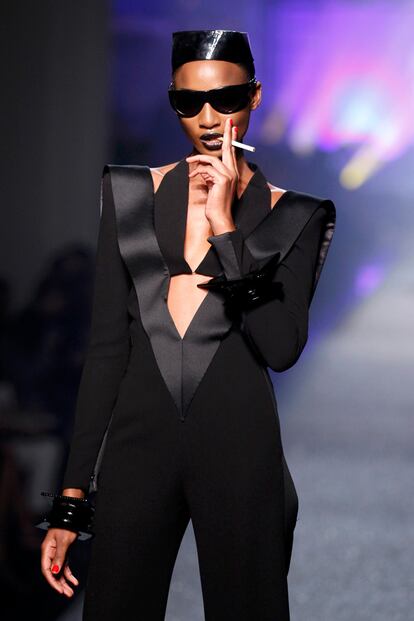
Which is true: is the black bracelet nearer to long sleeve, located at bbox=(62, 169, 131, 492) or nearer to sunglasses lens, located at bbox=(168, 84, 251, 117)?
long sleeve, located at bbox=(62, 169, 131, 492)

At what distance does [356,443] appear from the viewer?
6.21 meters

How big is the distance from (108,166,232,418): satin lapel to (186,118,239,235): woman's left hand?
106 millimetres

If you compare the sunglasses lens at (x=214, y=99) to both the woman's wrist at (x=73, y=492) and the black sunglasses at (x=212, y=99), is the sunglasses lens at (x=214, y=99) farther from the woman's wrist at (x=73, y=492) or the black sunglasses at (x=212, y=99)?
the woman's wrist at (x=73, y=492)

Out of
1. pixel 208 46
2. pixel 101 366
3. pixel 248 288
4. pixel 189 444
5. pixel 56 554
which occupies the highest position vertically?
pixel 208 46

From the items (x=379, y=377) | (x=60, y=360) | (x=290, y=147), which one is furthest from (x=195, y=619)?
(x=379, y=377)

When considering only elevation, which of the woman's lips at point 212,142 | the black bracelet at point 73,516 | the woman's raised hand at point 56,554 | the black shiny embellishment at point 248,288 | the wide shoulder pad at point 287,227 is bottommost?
the woman's raised hand at point 56,554

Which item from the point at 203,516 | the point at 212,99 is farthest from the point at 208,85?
the point at 203,516

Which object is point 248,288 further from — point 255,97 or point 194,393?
point 255,97

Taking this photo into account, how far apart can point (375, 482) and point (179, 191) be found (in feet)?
12.9

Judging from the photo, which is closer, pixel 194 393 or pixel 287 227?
pixel 194 393

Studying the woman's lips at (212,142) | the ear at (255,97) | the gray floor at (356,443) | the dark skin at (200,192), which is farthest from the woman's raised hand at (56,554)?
the gray floor at (356,443)

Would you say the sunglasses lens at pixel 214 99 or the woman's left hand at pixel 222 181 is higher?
the sunglasses lens at pixel 214 99

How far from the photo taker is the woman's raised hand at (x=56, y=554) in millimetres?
1831

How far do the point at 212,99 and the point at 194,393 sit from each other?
450mm
